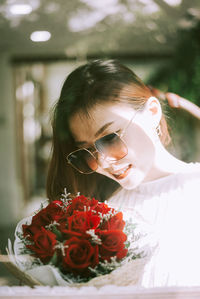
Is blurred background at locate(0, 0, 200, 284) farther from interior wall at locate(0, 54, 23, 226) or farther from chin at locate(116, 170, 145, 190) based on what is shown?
chin at locate(116, 170, 145, 190)

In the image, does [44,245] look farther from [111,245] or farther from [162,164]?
[162,164]

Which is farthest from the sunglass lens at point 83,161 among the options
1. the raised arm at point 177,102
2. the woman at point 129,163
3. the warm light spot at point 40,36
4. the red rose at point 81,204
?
the warm light spot at point 40,36

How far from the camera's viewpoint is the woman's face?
3.84 ft

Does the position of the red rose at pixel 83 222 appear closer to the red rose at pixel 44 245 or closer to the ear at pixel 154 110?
the red rose at pixel 44 245

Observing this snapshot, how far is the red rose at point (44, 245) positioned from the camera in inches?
40.2

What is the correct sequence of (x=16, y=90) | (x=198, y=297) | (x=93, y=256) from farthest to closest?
(x=16, y=90), (x=198, y=297), (x=93, y=256)

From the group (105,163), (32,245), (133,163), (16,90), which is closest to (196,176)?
(133,163)

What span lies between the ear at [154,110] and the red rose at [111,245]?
456 millimetres

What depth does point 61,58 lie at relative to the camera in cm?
128

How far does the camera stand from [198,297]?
3.84 feet

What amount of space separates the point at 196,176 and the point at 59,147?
57cm

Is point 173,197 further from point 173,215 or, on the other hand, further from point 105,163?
point 105,163

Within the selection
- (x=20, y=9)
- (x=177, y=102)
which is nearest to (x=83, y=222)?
(x=177, y=102)

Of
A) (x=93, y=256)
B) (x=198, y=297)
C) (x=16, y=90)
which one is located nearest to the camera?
(x=93, y=256)
